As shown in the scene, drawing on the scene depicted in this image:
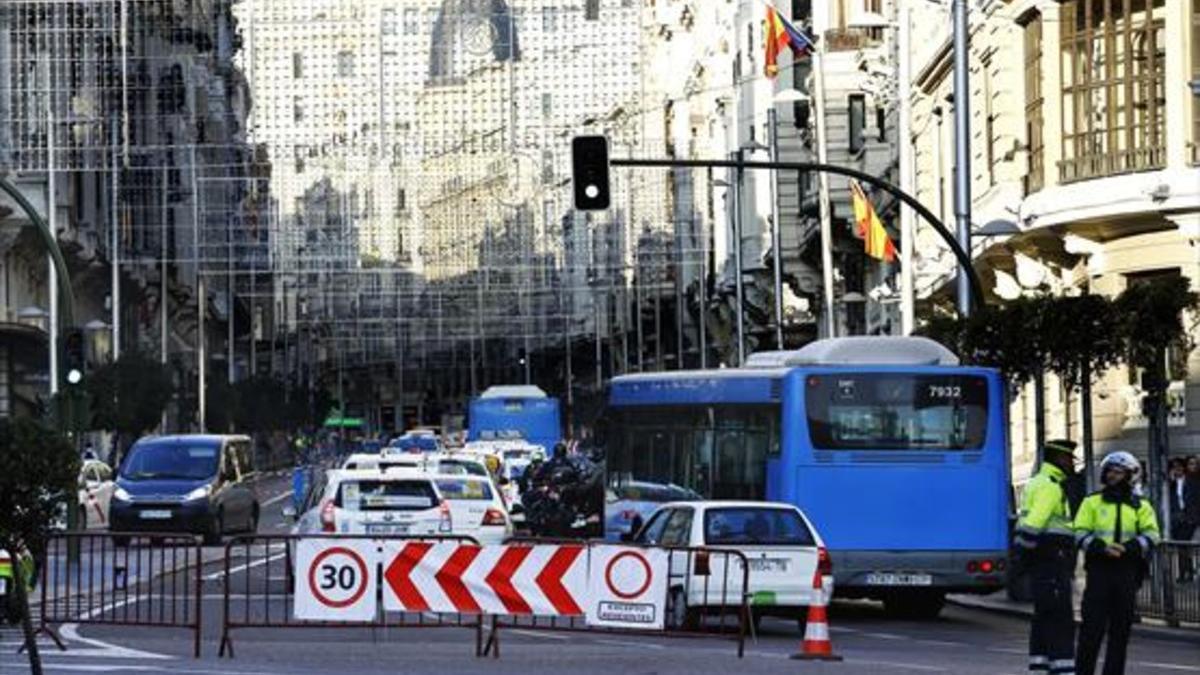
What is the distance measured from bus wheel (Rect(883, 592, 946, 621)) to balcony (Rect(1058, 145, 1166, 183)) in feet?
33.0

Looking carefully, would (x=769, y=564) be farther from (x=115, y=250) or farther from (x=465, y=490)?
(x=115, y=250)

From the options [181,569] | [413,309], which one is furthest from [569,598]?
[413,309]

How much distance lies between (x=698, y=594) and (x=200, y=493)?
23.5m

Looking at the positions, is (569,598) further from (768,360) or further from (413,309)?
(413,309)

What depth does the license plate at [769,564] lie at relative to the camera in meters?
25.0

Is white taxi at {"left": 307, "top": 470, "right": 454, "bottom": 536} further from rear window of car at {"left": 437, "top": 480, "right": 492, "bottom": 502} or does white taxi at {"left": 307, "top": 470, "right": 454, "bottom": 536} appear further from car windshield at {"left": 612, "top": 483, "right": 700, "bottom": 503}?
rear window of car at {"left": 437, "top": 480, "right": 492, "bottom": 502}

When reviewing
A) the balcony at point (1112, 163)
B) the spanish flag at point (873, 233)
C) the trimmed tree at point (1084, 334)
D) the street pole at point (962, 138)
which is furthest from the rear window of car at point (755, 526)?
the spanish flag at point (873, 233)

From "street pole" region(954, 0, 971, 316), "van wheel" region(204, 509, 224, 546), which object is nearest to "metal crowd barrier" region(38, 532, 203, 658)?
"street pole" region(954, 0, 971, 316)

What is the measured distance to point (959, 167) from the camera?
123 ft

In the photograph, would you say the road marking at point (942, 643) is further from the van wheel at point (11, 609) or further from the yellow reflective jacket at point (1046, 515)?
the van wheel at point (11, 609)

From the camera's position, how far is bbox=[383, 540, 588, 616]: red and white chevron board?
2231 cm

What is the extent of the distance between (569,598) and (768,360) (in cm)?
1055

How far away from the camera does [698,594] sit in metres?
23.4

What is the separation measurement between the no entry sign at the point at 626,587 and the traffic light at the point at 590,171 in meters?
12.5
